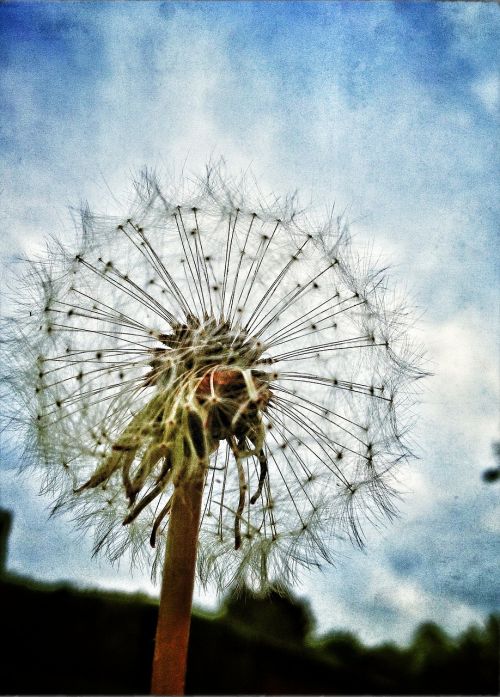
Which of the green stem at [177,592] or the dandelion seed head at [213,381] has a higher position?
the dandelion seed head at [213,381]

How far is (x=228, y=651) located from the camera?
506cm

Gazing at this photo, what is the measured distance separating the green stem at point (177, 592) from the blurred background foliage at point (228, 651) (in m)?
0.83

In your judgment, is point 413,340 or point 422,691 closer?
point 422,691

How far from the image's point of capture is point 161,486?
14.2 ft

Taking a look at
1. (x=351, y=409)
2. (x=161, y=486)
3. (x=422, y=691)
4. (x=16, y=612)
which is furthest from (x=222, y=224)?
(x=422, y=691)

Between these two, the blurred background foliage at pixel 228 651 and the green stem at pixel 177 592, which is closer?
the green stem at pixel 177 592

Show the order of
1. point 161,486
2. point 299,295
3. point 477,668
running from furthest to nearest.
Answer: point 299,295 < point 477,668 < point 161,486

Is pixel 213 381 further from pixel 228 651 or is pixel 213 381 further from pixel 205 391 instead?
pixel 228 651

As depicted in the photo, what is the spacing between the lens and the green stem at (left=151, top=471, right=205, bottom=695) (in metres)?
3.81

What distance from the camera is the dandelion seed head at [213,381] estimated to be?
432cm

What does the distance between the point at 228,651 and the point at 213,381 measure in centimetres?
225

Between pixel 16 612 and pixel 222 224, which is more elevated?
pixel 222 224

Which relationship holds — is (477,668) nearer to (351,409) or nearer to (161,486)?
(351,409)

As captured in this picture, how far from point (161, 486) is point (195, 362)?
2.83ft
